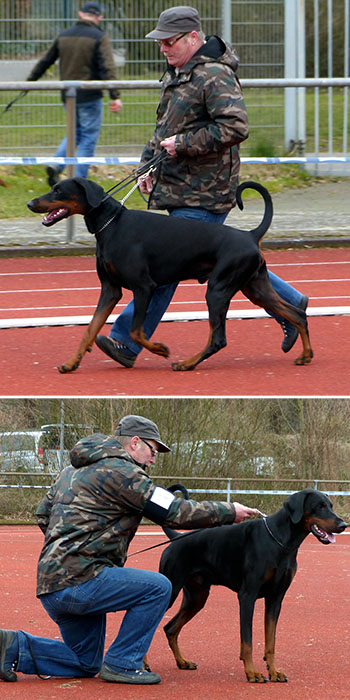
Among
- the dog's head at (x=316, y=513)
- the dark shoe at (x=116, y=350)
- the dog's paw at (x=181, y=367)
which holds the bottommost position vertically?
the dog's head at (x=316, y=513)

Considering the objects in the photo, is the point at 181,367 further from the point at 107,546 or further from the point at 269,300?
the point at 107,546

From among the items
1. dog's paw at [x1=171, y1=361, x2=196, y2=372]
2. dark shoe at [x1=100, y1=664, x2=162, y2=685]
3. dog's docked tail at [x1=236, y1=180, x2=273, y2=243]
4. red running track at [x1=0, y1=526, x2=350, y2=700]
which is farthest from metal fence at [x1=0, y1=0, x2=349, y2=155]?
dark shoe at [x1=100, y1=664, x2=162, y2=685]

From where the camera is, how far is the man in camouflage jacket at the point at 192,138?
755 centimetres

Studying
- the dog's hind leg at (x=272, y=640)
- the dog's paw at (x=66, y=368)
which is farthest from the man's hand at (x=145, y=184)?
the dog's hind leg at (x=272, y=640)

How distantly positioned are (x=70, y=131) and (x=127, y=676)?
904 cm

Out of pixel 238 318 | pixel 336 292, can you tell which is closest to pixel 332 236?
pixel 336 292

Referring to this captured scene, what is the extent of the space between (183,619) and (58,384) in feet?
7.06

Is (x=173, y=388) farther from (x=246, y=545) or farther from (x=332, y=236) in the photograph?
(x=332, y=236)

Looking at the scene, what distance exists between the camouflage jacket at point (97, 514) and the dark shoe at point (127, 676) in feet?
1.65

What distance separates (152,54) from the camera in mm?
19547

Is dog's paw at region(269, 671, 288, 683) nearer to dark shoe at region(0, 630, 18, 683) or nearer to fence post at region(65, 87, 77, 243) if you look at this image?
dark shoe at region(0, 630, 18, 683)

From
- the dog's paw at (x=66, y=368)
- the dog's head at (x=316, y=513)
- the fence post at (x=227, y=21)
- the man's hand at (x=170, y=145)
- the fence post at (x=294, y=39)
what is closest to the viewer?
the dog's head at (x=316, y=513)

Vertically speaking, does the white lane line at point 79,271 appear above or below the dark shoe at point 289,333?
below

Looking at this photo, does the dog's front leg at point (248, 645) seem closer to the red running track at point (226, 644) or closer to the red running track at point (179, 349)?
the red running track at point (226, 644)
